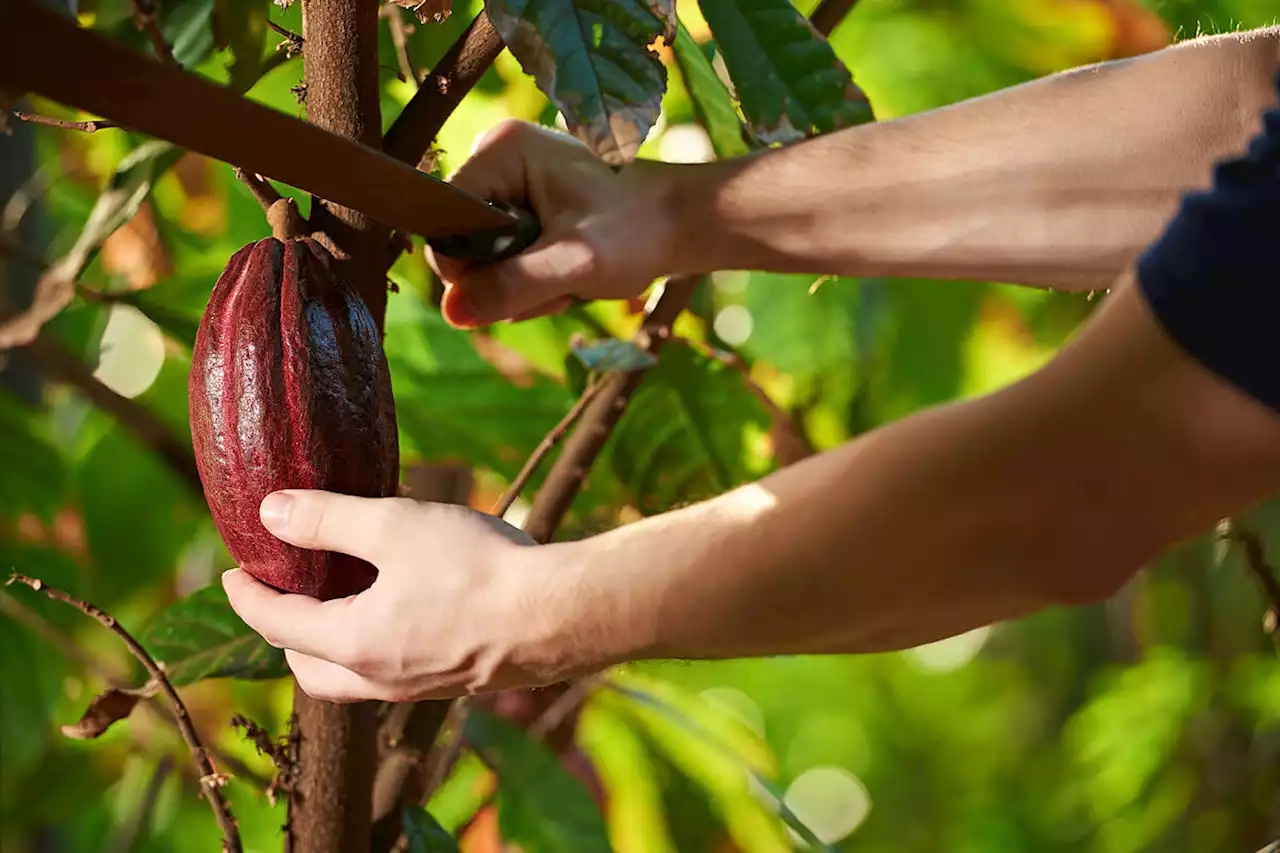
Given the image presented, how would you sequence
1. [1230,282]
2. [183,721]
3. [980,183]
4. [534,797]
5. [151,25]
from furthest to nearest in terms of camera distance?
[534,797]
[980,183]
[183,721]
[151,25]
[1230,282]

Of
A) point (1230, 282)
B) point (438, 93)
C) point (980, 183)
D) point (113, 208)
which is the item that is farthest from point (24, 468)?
point (1230, 282)

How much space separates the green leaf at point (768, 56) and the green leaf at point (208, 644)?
0.34m

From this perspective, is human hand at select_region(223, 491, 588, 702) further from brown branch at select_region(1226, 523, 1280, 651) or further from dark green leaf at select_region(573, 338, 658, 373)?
brown branch at select_region(1226, 523, 1280, 651)

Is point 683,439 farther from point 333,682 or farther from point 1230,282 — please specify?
point 1230,282

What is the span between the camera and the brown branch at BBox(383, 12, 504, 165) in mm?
470

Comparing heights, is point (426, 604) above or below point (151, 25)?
below

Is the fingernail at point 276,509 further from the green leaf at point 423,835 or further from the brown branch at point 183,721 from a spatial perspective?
the green leaf at point 423,835

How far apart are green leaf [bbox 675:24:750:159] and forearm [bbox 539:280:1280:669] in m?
0.31

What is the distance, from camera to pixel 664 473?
0.85 metres

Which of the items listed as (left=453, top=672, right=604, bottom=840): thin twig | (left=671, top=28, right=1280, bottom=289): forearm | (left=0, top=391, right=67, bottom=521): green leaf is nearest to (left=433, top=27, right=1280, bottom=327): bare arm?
(left=671, top=28, right=1280, bottom=289): forearm

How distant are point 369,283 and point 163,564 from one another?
0.61m

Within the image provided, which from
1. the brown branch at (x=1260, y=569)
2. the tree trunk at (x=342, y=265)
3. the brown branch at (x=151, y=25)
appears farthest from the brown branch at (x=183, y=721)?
the brown branch at (x=1260, y=569)

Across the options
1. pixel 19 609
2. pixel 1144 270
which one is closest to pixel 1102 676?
pixel 19 609

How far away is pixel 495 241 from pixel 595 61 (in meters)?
0.13
